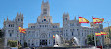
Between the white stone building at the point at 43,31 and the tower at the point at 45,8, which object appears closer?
the white stone building at the point at 43,31

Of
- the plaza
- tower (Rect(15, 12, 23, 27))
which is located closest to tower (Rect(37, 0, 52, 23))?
the plaza

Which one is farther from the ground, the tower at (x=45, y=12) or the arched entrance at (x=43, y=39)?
the tower at (x=45, y=12)

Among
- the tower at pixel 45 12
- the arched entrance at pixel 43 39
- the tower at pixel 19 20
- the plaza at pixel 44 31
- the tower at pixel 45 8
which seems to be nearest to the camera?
the plaza at pixel 44 31

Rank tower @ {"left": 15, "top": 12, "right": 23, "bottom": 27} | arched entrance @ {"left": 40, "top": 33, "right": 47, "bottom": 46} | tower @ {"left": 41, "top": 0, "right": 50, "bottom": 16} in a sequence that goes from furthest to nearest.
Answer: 1. tower @ {"left": 41, "top": 0, "right": 50, "bottom": 16}
2. tower @ {"left": 15, "top": 12, "right": 23, "bottom": 27}
3. arched entrance @ {"left": 40, "top": 33, "right": 47, "bottom": 46}

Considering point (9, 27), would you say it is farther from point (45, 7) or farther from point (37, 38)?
point (45, 7)

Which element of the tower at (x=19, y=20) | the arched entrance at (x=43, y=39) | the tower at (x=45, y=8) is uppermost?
the tower at (x=45, y=8)

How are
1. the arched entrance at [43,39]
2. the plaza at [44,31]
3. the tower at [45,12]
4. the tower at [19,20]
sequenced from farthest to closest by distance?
the tower at [45,12] → the tower at [19,20] → the arched entrance at [43,39] → the plaza at [44,31]

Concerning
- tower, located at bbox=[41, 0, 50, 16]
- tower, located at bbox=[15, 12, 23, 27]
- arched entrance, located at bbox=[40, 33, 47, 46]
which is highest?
tower, located at bbox=[41, 0, 50, 16]

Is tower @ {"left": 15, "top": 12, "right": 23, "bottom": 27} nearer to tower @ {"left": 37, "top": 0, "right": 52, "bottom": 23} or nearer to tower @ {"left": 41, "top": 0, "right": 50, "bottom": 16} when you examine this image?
tower @ {"left": 37, "top": 0, "right": 52, "bottom": 23}

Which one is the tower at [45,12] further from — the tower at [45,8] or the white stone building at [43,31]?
the white stone building at [43,31]

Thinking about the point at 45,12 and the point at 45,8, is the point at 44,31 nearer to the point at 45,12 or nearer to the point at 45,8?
the point at 45,12

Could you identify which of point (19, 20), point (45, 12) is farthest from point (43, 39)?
point (45, 12)

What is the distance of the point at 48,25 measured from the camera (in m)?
96.9

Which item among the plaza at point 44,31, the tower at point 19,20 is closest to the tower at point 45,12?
the plaza at point 44,31
